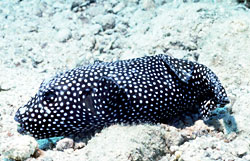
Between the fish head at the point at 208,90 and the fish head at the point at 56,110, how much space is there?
1.67 meters

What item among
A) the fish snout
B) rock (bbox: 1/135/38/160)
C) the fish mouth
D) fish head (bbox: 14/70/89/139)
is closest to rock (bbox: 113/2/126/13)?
fish head (bbox: 14/70/89/139)

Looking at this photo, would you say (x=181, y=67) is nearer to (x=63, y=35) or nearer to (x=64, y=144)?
(x=64, y=144)

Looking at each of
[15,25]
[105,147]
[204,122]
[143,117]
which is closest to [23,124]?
[105,147]

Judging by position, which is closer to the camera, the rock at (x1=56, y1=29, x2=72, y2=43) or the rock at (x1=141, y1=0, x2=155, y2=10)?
the rock at (x1=56, y1=29, x2=72, y2=43)

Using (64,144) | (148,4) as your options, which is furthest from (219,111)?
(148,4)

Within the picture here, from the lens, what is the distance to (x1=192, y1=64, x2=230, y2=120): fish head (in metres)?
4.52

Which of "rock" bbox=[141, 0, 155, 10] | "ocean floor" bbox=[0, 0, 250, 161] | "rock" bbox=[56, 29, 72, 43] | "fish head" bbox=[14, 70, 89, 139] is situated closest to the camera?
"ocean floor" bbox=[0, 0, 250, 161]

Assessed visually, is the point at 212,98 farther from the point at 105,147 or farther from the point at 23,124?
the point at 23,124

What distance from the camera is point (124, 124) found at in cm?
431

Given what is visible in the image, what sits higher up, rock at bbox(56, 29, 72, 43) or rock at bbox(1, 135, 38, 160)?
rock at bbox(56, 29, 72, 43)

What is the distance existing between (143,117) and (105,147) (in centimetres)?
80

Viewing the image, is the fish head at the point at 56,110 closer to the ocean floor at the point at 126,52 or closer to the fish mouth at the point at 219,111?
the ocean floor at the point at 126,52

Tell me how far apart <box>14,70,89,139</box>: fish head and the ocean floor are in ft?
0.74

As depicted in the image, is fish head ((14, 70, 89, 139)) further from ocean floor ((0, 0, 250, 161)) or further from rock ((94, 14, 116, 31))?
rock ((94, 14, 116, 31))
